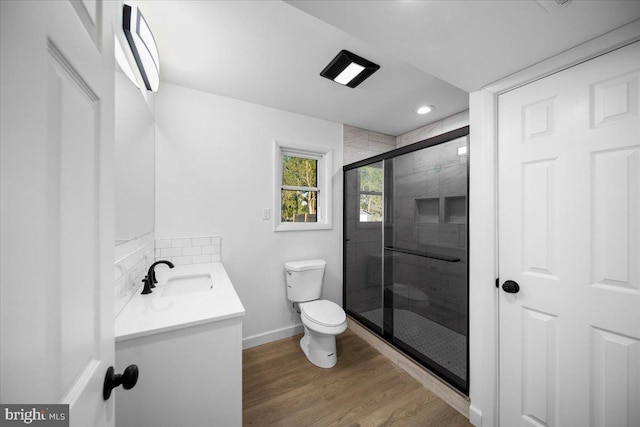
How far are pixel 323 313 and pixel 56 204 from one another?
1931mm

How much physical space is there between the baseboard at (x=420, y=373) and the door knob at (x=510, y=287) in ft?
2.63

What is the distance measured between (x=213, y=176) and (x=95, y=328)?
1805mm

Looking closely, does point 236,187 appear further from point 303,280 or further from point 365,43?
point 365,43

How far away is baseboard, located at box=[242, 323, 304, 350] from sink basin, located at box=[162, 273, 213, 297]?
2.73 feet

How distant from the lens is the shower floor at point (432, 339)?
1.71 metres

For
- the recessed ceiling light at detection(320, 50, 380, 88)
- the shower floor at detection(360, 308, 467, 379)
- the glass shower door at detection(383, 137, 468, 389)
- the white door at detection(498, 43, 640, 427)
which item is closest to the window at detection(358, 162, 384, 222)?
the glass shower door at detection(383, 137, 468, 389)

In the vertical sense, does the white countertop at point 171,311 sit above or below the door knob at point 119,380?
below

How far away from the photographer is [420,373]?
1846 mm

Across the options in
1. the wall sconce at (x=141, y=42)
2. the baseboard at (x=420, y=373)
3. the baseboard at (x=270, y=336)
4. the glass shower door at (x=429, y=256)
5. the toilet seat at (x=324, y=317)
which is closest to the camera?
the wall sconce at (x=141, y=42)

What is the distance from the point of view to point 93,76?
1.73ft

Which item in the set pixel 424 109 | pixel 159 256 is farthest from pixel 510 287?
pixel 159 256

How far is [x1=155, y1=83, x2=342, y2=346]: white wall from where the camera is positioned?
2027 millimetres

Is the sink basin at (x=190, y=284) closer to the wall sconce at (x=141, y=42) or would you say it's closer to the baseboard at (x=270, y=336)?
the baseboard at (x=270, y=336)

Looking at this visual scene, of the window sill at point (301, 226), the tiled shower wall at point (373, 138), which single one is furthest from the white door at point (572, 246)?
the window sill at point (301, 226)
